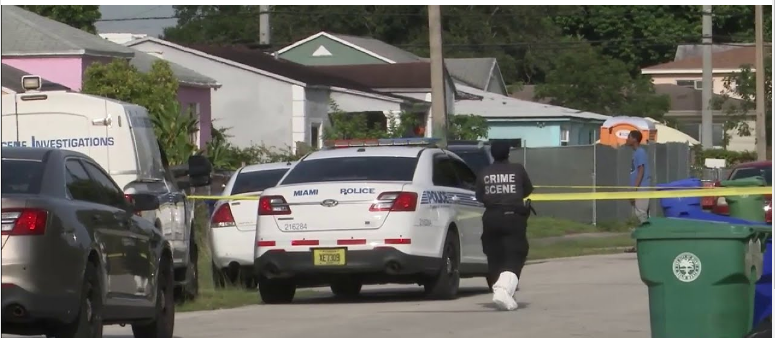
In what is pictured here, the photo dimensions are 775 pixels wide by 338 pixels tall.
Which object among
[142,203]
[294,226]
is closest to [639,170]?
[294,226]

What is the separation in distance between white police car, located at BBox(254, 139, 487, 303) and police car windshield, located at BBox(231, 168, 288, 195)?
2597mm

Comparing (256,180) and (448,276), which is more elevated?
(256,180)

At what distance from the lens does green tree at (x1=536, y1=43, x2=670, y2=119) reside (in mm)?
71312

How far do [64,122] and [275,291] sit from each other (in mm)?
2797

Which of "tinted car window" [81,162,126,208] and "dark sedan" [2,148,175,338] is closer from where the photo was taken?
"dark sedan" [2,148,175,338]

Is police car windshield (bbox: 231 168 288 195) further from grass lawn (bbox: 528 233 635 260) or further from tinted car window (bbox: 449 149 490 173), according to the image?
tinted car window (bbox: 449 149 490 173)

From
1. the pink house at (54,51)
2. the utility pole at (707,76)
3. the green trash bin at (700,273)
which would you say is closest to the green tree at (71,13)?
the pink house at (54,51)

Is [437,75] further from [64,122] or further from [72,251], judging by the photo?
[72,251]

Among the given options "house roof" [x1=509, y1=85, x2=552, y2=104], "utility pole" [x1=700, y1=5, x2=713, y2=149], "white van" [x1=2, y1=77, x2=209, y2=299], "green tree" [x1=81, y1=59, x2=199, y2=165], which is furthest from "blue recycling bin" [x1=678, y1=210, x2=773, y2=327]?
"house roof" [x1=509, y1=85, x2=552, y2=104]

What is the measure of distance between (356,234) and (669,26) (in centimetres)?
8106

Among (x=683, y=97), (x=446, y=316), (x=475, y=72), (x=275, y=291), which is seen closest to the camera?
(x=446, y=316)

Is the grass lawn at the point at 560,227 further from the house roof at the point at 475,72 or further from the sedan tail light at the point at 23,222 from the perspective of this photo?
the house roof at the point at 475,72

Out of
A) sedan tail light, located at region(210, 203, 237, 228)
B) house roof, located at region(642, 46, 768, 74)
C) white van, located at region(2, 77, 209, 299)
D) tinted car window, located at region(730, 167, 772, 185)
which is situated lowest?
sedan tail light, located at region(210, 203, 237, 228)

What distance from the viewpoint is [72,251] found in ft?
33.4
